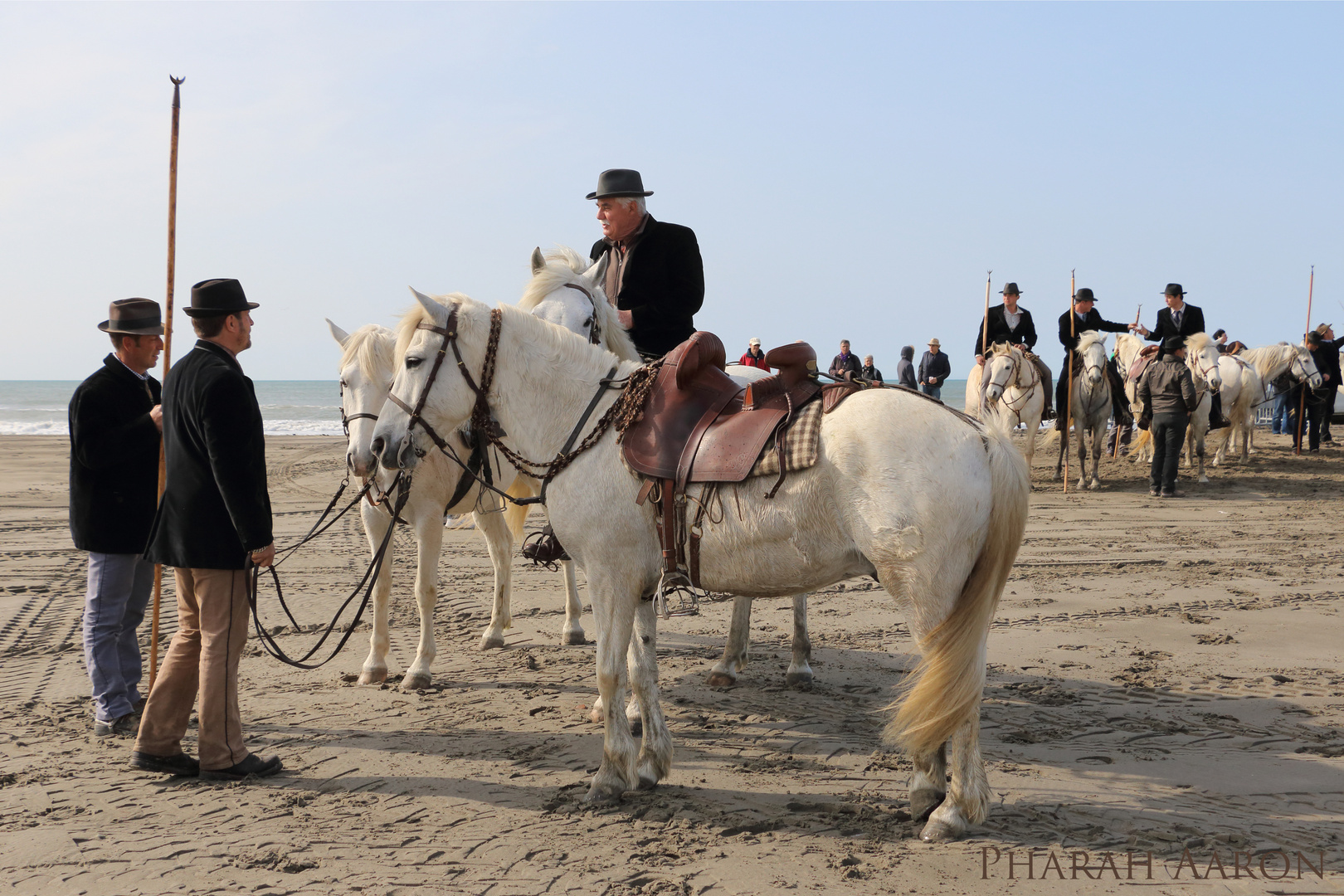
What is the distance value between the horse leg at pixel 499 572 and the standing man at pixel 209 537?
239 centimetres

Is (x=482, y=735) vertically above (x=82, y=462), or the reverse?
(x=82, y=462)

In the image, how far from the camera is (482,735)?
4.77 metres

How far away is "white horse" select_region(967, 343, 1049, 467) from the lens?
525 inches

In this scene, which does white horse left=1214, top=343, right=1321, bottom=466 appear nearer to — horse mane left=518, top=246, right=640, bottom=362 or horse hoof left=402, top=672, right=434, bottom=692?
horse mane left=518, top=246, right=640, bottom=362

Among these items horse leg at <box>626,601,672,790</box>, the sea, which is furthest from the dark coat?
horse leg at <box>626,601,672,790</box>

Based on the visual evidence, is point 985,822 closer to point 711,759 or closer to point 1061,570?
point 711,759

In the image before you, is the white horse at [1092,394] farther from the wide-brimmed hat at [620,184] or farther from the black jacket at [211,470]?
the black jacket at [211,470]

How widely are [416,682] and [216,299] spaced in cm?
260

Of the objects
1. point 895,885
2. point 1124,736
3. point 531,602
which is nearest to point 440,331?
point 895,885

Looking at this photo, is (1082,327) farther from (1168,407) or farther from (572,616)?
(572,616)

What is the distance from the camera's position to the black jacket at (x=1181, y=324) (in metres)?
14.3

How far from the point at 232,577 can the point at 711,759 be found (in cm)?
241

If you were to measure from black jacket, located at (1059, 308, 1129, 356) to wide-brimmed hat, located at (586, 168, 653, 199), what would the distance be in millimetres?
11204

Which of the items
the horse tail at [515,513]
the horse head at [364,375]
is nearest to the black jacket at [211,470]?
the horse head at [364,375]
